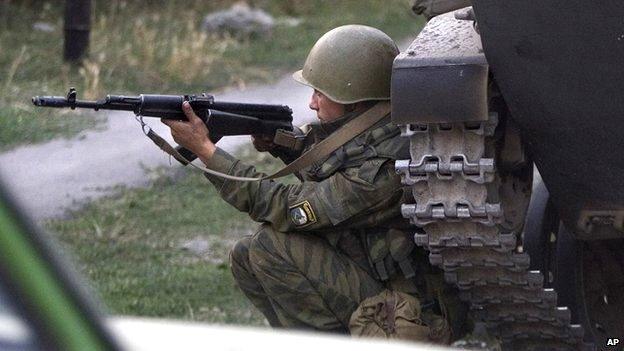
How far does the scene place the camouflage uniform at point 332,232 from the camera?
4.61 m

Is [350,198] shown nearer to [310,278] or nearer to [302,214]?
[302,214]

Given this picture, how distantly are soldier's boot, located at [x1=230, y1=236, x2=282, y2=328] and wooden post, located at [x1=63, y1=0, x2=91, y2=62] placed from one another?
6.29 metres

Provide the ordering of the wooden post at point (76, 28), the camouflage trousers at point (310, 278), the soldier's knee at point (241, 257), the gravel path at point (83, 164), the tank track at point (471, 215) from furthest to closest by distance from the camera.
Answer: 1. the wooden post at point (76, 28)
2. the gravel path at point (83, 164)
3. the soldier's knee at point (241, 257)
4. the camouflage trousers at point (310, 278)
5. the tank track at point (471, 215)

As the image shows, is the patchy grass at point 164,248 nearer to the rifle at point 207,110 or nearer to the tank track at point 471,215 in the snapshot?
the rifle at point 207,110

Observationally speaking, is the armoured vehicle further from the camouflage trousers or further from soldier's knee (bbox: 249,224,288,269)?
soldier's knee (bbox: 249,224,288,269)

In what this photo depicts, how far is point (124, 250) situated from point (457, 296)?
8.79 ft

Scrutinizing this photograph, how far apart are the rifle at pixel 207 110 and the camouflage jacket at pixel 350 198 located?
0.38 feet

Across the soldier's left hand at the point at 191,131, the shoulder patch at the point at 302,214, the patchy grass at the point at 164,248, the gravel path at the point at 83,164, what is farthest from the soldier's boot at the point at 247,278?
the gravel path at the point at 83,164

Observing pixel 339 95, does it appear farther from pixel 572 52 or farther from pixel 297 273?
pixel 572 52

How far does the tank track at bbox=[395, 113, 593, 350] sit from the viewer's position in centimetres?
439

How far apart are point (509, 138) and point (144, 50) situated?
23.3ft

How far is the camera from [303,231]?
4.73 meters

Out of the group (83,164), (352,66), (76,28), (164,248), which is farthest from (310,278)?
(76,28)

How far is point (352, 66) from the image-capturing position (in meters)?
4.73
